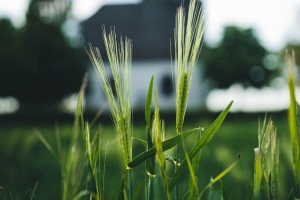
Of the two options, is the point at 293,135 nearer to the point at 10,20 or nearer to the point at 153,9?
the point at 10,20

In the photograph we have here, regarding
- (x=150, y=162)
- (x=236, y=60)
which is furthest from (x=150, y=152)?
(x=236, y=60)

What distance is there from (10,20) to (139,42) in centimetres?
942

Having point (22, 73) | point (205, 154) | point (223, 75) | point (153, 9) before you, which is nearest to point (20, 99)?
point (22, 73)

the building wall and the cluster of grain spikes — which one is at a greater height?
the cluster of grain spikes

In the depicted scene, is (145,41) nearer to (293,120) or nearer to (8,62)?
(8,62)

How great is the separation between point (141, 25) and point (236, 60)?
7.61 meters

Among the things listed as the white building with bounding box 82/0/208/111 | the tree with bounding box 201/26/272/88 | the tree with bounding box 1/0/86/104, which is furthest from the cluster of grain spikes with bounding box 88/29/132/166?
the tree with bounding box 201/26/272/88

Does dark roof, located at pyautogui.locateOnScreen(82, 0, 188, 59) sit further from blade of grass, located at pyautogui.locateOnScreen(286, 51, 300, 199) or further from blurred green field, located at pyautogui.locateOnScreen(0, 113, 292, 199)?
blade of grass, located at pyautogui.locateOnScreen(286, 51, 300, 199)

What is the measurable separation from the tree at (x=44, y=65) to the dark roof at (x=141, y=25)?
6.45 m

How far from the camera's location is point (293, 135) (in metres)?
0.97

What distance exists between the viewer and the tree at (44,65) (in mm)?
25656

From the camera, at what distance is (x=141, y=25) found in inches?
1373

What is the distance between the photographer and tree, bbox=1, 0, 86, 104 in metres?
25.7

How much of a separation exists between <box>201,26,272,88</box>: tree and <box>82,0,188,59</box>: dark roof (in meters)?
4.14
